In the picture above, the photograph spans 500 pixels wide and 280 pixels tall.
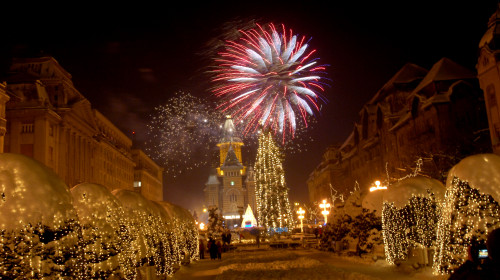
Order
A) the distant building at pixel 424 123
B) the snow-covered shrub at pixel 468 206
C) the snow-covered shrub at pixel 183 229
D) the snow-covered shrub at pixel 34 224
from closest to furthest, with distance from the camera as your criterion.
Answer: the snow-covered shrub at pixel 34 224 < the snow-covered shrub at pixel 468 206 < the snow-covered shrub at pixel 183 229 < the distant building at pixel 424 123

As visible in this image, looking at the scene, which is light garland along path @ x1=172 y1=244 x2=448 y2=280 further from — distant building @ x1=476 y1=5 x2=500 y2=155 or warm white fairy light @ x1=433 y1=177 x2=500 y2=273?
distant building @ x1=476 y1=5 x2=500 y2=155

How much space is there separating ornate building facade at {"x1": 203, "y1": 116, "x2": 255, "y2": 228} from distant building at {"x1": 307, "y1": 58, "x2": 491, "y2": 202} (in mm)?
96046

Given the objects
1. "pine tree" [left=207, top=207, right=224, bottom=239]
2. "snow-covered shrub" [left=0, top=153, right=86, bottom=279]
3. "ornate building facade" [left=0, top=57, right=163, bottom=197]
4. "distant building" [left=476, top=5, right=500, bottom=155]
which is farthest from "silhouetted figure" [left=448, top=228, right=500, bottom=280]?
"pine tree" [left=207, top=207, right=224, bottom=239]

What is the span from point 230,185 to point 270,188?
11220cm

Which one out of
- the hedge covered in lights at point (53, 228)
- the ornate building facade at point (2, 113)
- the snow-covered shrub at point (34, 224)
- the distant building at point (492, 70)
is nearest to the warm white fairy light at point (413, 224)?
the hedge covered in lights at point (53, 228)

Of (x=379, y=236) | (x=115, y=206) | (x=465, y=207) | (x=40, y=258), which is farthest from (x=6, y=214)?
(x=379, y=236)

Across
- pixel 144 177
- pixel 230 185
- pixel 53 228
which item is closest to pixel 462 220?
pixel 53 228

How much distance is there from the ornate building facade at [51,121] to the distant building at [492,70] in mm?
37903

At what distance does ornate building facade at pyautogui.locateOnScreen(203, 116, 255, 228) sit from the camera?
165250 mm

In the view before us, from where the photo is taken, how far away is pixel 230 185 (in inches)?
6555

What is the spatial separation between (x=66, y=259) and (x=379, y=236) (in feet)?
59.8

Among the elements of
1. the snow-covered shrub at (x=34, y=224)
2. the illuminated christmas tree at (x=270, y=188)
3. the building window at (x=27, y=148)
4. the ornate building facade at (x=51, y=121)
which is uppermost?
the ornate building facade at (x=51, y=121)

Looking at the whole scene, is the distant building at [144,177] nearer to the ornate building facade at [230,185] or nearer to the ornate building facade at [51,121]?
the ornate building facade at [51,121]

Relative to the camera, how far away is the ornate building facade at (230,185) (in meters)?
165
